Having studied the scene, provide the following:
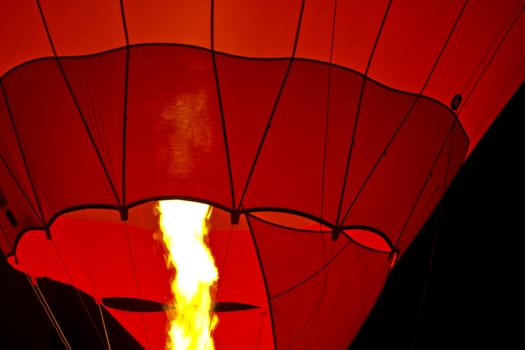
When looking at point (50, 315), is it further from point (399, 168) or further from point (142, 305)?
point (399, 168)

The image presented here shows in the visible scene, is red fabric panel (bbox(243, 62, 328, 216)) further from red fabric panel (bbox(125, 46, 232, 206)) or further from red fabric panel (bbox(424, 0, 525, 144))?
red fabric panel (bbox(424, 0, 525, 144))

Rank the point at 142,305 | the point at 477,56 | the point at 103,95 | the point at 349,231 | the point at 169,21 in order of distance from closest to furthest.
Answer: the point at 169,21 → the point at 103,95 → the point at 477,56 → the point at 349,231 → the point at 142,305

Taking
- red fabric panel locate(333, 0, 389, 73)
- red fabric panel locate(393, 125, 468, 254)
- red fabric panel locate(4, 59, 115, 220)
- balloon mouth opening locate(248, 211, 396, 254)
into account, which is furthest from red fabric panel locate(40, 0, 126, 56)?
red fabric panel locate(393, 125, 468, 254)

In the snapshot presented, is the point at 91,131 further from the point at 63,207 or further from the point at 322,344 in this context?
the point at 322,344

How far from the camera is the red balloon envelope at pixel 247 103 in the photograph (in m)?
2.24

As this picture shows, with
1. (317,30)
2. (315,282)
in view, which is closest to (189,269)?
(315,282)

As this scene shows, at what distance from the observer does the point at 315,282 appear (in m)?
2.74

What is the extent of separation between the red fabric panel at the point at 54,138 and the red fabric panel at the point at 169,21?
0.35 meters

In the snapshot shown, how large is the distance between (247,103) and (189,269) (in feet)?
3.40

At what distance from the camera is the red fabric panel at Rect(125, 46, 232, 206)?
2256 mm

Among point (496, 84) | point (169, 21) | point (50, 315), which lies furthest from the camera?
point (50, 315)

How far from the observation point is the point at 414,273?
411cm

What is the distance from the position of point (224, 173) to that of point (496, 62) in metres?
1.15

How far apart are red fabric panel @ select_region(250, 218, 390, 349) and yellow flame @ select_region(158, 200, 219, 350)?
0.40 meters
